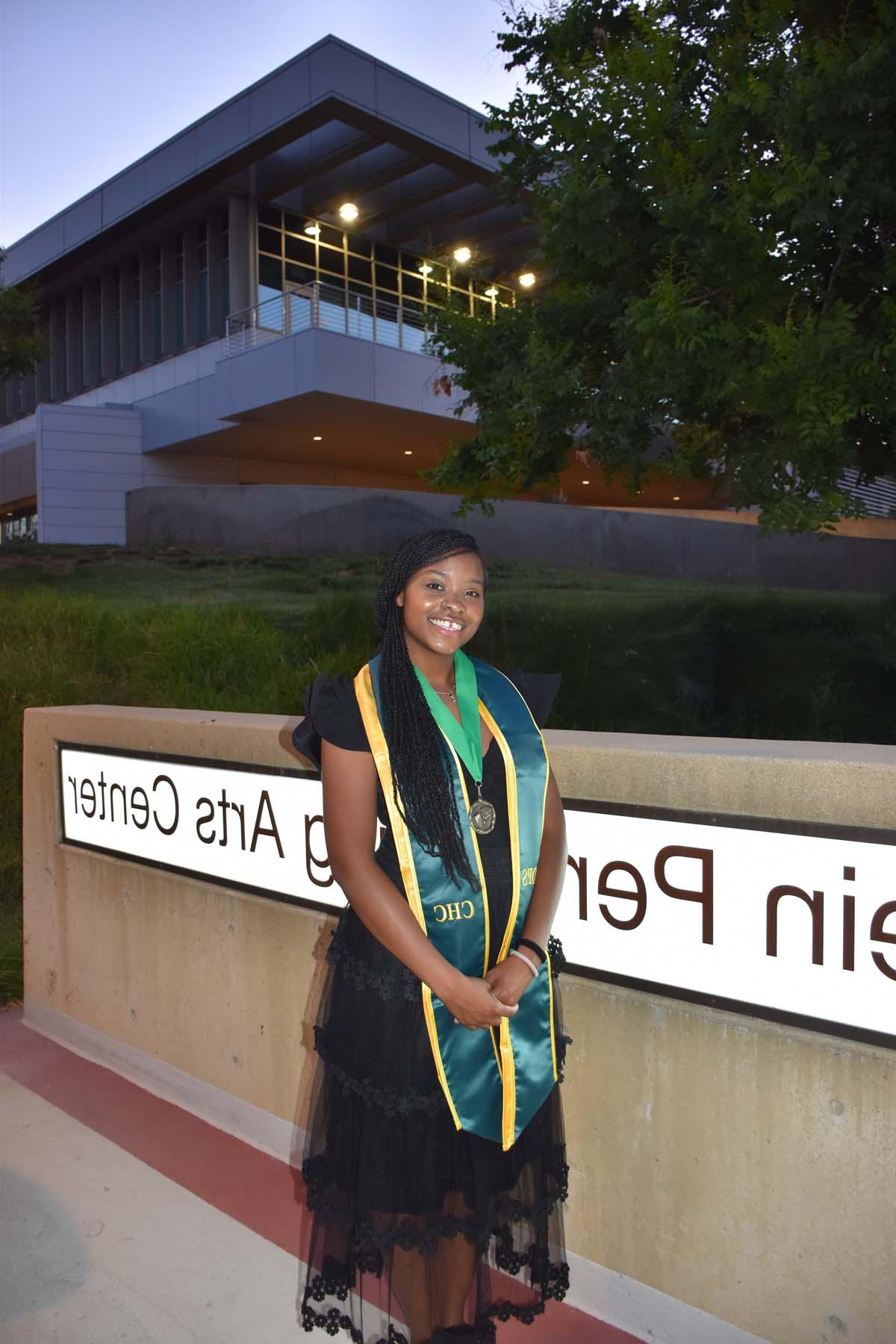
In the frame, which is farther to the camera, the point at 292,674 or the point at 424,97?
the point at 424,97

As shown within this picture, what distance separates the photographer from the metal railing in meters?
21.2

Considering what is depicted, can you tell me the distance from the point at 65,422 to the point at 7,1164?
2366 centimetres

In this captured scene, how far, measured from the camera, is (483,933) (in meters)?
1.91

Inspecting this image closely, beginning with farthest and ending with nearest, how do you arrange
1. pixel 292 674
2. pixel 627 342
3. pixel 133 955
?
pixel 292 674 < pixel 627 342 < pixel 133 955

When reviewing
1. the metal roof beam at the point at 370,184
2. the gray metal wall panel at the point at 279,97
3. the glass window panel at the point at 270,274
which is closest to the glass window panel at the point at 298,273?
the glass window panel at the point at 270,274

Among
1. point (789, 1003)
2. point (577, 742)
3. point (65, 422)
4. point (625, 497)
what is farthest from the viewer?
point (625, 497)

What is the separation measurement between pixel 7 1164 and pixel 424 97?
21.9m

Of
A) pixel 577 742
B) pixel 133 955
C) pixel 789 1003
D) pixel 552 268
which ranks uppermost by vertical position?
pixel 552 268

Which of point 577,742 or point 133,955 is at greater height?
point 577,742

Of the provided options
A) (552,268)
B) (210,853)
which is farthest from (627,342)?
(210,853)

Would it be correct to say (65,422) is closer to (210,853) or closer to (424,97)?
(424,97)

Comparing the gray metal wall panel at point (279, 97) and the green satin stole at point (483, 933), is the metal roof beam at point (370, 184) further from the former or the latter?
the green satin stole at point (483, 933)

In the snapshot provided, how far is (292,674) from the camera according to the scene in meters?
7.57

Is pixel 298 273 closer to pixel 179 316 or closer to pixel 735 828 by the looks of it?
pixel 179 316
